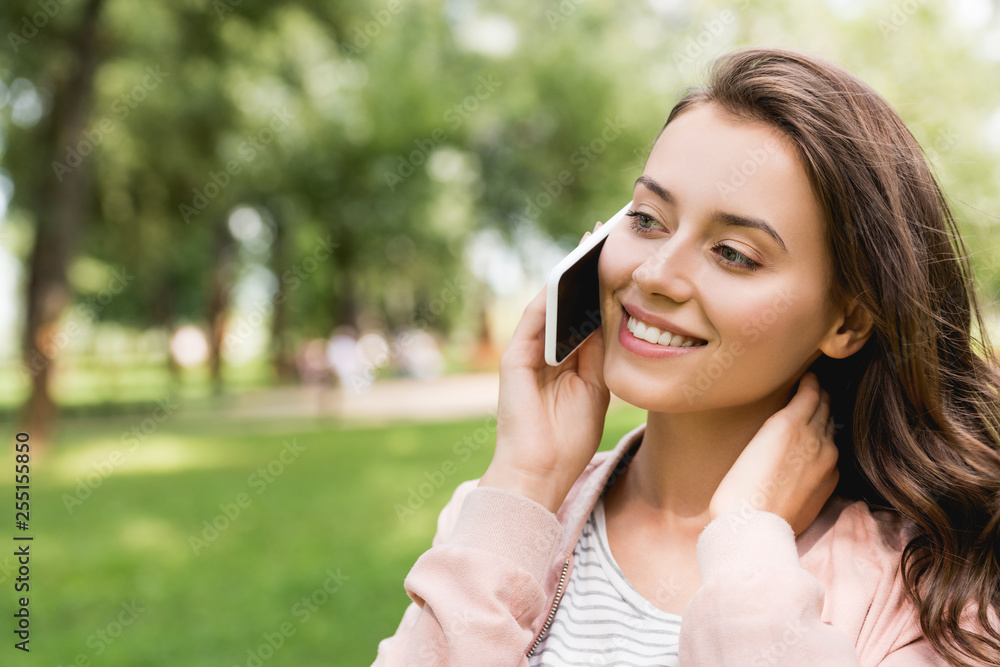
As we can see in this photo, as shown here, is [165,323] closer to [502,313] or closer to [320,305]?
[320,305]

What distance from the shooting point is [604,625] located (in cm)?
187

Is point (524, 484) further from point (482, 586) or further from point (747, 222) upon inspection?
point (747, 222)

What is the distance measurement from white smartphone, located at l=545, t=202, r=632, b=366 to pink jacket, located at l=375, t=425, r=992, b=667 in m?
0.39

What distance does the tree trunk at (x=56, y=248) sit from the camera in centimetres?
1316

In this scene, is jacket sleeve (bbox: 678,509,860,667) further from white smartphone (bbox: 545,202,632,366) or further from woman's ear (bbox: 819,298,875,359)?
white smartphone (bbox: 545,202,632,366)

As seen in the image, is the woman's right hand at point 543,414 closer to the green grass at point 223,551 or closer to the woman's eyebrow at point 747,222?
the woman's eyebrow at point 747,222

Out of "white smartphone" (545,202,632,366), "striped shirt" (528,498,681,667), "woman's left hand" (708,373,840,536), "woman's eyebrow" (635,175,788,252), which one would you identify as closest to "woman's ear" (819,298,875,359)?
"woman's left hand" (708,373,840,536)

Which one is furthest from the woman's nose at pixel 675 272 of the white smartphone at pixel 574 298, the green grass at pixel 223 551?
the green grass at pixel 223 551

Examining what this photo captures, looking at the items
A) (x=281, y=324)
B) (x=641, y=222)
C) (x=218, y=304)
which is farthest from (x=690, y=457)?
(x=218, y=304)

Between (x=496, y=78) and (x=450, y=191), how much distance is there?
14.3 ft

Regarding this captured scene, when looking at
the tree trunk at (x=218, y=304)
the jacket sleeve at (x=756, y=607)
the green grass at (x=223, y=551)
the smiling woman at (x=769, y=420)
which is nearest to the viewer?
the jacket sleeve at (x=756, y=607)

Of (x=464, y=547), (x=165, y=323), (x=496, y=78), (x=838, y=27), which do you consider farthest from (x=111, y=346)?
(x=464, y=547)

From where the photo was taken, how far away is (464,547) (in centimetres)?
181

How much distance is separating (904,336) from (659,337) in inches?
20.7
